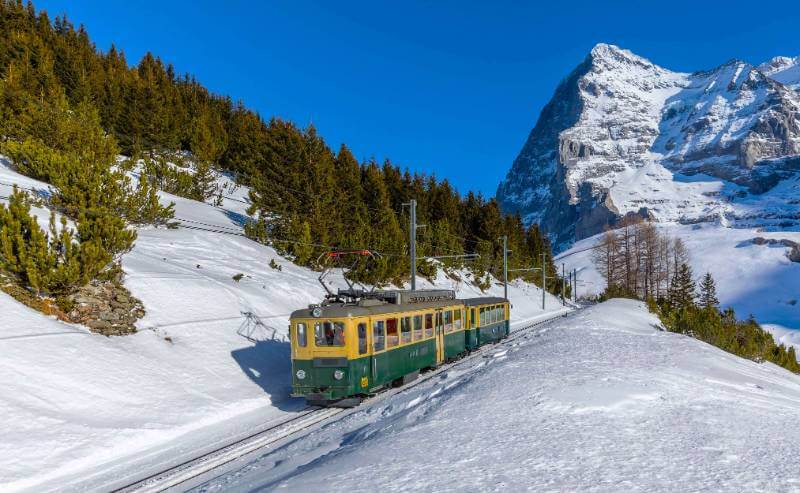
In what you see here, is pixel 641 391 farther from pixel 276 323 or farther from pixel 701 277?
pixel 701 277

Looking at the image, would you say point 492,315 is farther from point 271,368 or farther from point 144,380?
point 144,380

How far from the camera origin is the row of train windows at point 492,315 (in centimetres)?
2672

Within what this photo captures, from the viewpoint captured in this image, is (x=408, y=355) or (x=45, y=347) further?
(x=408, y=355)

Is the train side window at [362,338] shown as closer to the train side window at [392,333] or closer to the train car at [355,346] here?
the train car at [355,346]

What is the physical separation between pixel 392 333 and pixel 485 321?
12054 millimetres

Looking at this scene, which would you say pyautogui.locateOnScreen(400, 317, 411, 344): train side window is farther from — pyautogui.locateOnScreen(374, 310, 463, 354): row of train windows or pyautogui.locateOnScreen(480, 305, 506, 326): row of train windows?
pyautogui.locateOnScreen(480, 305, 506, 326): row of train windows

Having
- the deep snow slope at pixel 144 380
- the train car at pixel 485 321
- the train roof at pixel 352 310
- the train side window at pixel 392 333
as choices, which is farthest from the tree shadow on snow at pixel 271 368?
the train car at pixel 485 321

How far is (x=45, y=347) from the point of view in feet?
44.8

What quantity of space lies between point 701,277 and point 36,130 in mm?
108737

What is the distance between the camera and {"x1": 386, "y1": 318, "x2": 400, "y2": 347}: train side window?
1578cm

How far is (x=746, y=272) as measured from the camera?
103 metres

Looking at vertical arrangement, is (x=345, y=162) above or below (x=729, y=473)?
above

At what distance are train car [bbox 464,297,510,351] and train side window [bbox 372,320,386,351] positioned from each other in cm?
950

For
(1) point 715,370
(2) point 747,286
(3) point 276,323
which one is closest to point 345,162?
(3) point 276,323
